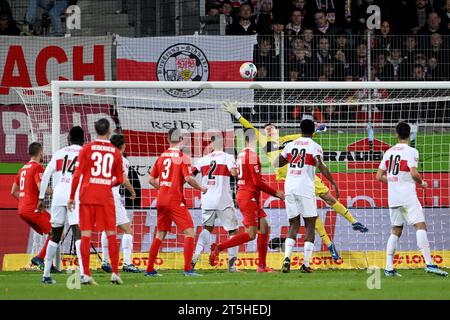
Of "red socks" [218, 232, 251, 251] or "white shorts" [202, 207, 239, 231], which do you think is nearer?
"red socks" [218, 232, 251, 251]

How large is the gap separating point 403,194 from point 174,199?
3.50 m

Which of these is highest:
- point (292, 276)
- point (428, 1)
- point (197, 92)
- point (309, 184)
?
point (428, 1)

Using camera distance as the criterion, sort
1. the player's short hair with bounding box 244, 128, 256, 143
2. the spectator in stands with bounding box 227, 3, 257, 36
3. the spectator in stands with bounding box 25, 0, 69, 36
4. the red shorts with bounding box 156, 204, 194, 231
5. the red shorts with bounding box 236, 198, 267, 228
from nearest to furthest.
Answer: the red shorts with bounding box 156, 204, 194, 231 → the red shorts with bounding box 236, 198, 267, 228 → the player's short hair with bounding box 244, 128, 256, 143 → the spectator in stands with bounding box 227, 3, 257, 36 → the spectator in stands with bounding box 25, 0, 69, 36

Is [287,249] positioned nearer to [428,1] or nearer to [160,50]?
[160,50]

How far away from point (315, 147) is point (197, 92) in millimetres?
5892

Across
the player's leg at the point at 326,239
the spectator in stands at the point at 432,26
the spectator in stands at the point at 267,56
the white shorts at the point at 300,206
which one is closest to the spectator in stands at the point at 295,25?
the spectator in stands at the point at 267,56

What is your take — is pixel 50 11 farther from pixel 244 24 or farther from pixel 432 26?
pixel 432 26

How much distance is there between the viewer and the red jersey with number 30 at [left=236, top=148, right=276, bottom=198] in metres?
17.0

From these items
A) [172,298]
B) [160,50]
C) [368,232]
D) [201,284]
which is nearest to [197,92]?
[160,50]

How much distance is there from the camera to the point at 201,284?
13.8 meters

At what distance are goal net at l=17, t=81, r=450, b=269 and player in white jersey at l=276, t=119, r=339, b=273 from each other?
8.44ft

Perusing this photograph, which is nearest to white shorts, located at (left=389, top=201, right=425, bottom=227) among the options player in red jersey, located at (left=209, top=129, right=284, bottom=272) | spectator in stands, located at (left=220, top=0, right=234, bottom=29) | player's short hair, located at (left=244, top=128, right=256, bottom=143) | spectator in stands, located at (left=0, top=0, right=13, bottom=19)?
player in red jersey, located at (left=209, top=129, right=284, bottom=272)

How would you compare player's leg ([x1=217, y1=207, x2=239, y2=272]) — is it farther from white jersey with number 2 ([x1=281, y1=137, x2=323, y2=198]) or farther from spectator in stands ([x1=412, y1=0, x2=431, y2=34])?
spectator in stands ([x1=412, y1=0, x2=431, y2=34])

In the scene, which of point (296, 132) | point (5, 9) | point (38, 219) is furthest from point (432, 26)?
point (38, 219)
